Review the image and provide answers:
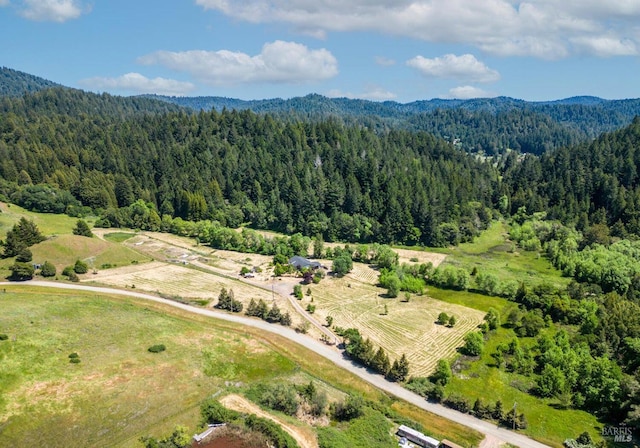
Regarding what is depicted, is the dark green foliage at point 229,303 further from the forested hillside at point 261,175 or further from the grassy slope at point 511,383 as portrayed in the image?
the forested hillside at point 261,175

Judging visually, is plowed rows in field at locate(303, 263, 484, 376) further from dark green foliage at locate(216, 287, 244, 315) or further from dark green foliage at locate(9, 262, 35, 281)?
dark green foliage at locate(9, 262, 35, 281)

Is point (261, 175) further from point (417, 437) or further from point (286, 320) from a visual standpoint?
point (417, 437)

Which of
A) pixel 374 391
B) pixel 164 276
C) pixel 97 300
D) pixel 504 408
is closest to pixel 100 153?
pixel 164 276

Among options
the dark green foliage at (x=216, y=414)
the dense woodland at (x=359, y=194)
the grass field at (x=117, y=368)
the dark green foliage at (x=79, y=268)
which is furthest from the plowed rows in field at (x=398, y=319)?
the dark green foliage at (x=79, y=268)

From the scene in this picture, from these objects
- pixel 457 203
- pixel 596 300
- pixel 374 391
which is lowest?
pixel 374 391

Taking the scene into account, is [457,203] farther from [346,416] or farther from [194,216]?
[346,416]

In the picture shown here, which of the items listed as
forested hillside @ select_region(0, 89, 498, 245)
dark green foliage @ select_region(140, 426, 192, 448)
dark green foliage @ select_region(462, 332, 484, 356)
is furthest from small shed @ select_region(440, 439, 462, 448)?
forested hillside @ select_region(0, 89, 498, 245)
